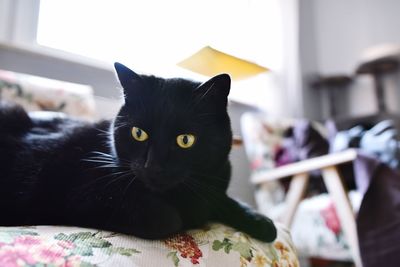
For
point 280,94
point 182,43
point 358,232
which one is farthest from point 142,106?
point 280,94

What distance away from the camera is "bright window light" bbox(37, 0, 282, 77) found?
1.38 metres

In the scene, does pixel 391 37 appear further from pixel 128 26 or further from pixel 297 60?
pixel 128 26

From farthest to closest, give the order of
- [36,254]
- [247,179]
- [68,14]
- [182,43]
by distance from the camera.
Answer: [247,179], [182,43], [68,14], [36,254]

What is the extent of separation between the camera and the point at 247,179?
6.66 ft

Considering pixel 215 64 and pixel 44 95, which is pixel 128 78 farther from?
pixel 44 95

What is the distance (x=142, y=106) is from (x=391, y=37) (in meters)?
2.70

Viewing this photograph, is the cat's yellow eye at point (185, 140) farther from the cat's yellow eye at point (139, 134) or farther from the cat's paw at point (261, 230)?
the cat's paw at point (261, 230)

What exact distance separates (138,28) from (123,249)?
1.29 meters

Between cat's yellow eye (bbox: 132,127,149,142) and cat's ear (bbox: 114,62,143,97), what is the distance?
0.29 feet

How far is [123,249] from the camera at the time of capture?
42cm

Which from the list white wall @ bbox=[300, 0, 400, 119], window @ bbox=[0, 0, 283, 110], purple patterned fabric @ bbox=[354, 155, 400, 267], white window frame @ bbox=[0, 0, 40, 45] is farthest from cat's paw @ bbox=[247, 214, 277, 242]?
white wall @ bbox=[300, 0, 400, 119]

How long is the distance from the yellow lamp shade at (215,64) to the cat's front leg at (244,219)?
0.31m

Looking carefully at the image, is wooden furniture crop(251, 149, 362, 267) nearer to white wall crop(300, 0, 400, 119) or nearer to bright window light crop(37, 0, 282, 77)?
bright window light crop(37, 0, 282, 77)

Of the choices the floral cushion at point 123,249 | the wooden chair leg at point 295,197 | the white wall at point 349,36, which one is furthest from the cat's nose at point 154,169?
the white wall at point 349,36
